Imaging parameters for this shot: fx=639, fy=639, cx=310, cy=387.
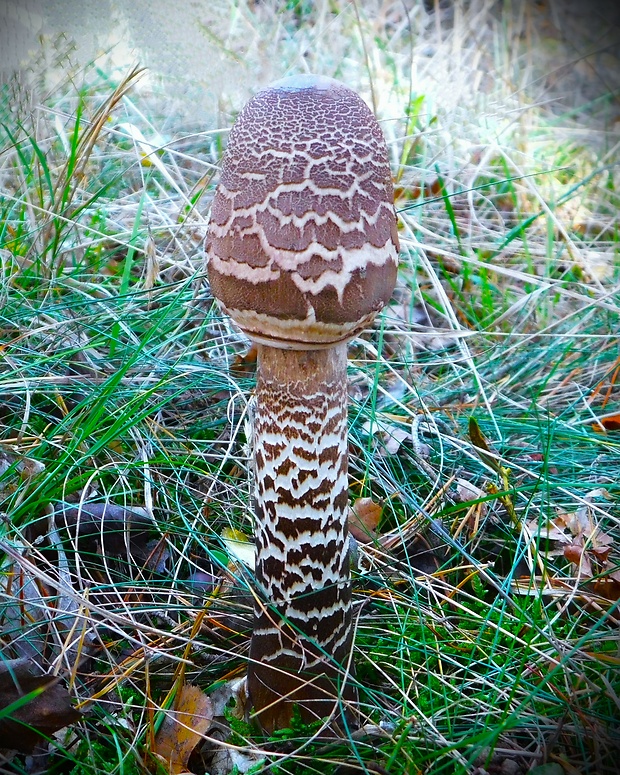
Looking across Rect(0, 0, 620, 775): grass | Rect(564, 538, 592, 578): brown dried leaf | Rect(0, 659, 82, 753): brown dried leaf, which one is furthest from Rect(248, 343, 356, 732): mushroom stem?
Rect(564, 538, 592, 578): brown dried leaf

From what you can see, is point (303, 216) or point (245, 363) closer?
point (303, 216)

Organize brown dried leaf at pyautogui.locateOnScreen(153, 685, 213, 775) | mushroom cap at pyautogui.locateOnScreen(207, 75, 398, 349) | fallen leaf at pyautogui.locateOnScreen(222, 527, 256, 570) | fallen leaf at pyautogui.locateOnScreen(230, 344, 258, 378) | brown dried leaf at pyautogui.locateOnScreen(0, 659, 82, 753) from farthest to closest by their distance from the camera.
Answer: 1. fallen leaf at pyautogui.locateOnScreen(230, 344, 258, 378)
2. fallen leaf at pyautogui.locateOnScreen(222, 527, 256, 570)
3. brown dried leaf at pyautogui.locateOnScreen(153, 685, 213, 775)
4. brown dried leaf at pyautogui.locateOnScreen(0, 659, 82, 753)
5. mushroom cap at pyautogui.locateOnScreen(207, 75, 398, 349)

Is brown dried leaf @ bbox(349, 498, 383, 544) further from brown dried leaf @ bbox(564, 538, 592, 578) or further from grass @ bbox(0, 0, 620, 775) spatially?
brown dried leaf @ bbox(564, 538, 592, 578)

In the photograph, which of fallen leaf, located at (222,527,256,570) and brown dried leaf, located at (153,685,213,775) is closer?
brown dried leaf, located at (153,685,213,775)

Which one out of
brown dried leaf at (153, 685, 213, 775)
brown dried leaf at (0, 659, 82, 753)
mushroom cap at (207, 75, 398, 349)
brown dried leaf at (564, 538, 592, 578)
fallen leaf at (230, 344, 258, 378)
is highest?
mushroom cap at (207, 75, 398, 349)

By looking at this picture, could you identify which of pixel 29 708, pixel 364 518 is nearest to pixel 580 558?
pixel 364 518

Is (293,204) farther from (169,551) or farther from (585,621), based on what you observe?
(585,621)

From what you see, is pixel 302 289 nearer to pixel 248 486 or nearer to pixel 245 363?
pixel 248 486
